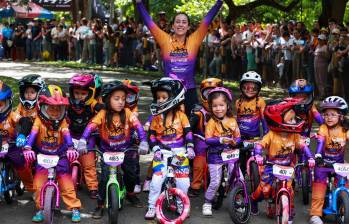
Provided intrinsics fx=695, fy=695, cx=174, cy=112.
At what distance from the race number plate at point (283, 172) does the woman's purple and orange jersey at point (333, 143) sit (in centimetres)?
66

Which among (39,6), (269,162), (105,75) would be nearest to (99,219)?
(269,162)

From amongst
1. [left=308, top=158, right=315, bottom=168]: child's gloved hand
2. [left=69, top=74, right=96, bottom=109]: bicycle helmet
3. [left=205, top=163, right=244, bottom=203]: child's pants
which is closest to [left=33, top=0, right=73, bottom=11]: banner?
[left=69, top=74, right=96, bottom=109]: bicycle helmet

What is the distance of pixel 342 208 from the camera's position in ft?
26.5

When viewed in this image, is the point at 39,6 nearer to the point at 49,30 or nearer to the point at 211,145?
the point at 49,30

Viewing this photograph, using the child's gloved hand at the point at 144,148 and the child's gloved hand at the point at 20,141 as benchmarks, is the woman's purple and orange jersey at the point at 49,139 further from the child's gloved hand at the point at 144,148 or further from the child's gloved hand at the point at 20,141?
the child's gloved hand at the point at 144,148

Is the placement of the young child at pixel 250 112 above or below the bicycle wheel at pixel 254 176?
above

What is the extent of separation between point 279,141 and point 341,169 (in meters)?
0.80

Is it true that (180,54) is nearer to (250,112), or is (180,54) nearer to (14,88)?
(250,112)

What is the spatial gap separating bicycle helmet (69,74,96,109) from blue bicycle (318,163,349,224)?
3.30 meters

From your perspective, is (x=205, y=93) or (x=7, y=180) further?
(x=205, y=93)

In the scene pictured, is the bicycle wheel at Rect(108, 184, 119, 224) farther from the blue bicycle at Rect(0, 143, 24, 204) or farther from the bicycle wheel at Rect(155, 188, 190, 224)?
the blue bicycle at Rect(0, 143, 24, 204)

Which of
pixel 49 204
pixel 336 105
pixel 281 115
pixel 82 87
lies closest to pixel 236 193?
pixel 281 115

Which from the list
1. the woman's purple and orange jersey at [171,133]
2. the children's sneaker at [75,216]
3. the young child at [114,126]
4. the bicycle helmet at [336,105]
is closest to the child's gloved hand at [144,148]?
the young child at [114,126]

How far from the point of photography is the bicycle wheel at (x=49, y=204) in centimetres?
784
